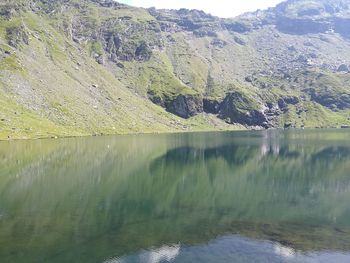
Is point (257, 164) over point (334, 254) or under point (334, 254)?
under

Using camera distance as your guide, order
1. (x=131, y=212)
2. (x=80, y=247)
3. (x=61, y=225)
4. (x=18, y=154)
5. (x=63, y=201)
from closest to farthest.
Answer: (x=80, y=247), (x=61, y=225), (x=131, y=212), (x=63, y=201), (x=18, y=154)

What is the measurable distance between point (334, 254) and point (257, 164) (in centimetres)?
8640

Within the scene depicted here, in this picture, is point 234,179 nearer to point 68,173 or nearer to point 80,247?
point 68,173

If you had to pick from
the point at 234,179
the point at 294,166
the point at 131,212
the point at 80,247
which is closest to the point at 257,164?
the point at 294,166

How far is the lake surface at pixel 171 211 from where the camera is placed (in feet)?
157

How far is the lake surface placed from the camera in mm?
47875

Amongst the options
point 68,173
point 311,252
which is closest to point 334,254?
point 311,252

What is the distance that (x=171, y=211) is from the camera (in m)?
68.7

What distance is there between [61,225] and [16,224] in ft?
21.8

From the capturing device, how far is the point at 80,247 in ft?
159

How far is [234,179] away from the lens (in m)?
106

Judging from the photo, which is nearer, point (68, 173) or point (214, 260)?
point (214, 260)

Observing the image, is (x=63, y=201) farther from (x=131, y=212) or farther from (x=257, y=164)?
(x=257, y=164)

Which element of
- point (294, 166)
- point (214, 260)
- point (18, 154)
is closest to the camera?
point (214, 260)
